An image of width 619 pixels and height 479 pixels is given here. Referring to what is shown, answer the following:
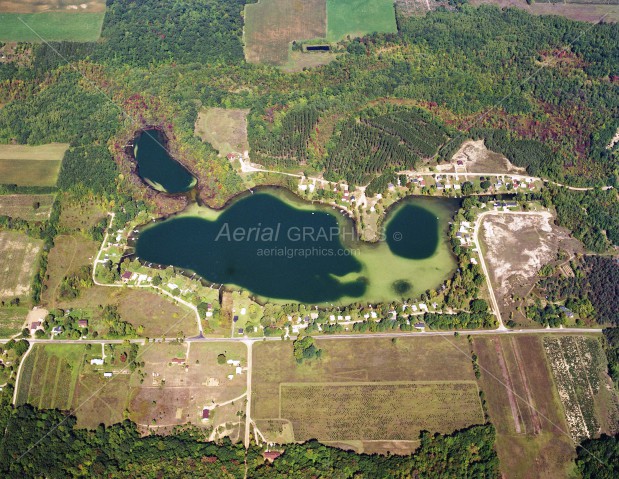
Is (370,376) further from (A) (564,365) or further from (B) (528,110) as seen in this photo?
(B) (528,110)

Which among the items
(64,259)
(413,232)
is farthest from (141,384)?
(413,232)

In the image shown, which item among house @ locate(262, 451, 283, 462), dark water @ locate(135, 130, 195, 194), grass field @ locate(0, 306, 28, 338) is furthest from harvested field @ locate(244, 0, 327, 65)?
house @ locate(262, 451, 283, 462)

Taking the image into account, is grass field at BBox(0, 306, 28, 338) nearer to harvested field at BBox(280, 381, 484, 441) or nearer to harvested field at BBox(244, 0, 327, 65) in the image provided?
harvested field at BBox(280, 381, 484, 441)

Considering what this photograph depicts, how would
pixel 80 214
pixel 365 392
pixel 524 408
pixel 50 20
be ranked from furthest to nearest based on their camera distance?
pixel 50 20, pixel 80 214, pixel 365 392, pixel 524 408

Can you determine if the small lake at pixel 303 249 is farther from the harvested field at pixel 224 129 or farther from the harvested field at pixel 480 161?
the harvested field at pixel 224 129

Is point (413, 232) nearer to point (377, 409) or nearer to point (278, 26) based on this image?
point (377, 409)
